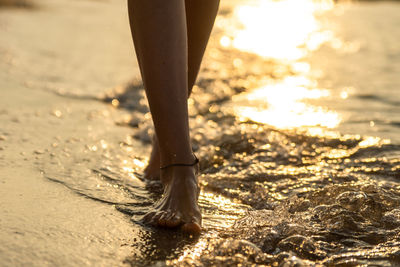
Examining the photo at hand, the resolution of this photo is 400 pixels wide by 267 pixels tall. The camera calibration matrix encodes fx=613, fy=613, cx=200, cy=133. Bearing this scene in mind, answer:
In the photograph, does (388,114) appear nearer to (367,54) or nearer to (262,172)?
(262,172)

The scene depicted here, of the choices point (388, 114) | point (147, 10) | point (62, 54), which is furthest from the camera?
point (62, 54)

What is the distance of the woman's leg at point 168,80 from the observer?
1.64 meters

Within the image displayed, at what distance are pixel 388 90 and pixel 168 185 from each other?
86.3 inches

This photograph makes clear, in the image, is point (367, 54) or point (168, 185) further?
point (367, 54)

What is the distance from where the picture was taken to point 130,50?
16.1 ft

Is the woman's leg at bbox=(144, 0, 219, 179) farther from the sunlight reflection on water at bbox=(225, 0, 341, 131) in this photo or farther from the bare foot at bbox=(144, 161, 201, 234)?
the sunlight reflection on water at bbox=(225, 0, 341, 131)

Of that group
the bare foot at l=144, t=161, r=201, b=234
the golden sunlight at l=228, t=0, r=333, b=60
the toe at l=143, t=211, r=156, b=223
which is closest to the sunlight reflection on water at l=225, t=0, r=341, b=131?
the golden sunlight at l=228, t=0, r=333, b=60

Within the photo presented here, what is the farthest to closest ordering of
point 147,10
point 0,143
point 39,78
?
1. point 39,78
2. point 0,143
3. point 147,10

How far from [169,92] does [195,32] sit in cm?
55

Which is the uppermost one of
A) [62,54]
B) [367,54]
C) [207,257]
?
[367,54]

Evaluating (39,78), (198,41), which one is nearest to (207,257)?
(198,41)

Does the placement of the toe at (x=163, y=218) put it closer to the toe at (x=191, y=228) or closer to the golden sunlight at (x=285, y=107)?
the toe at (x=191, y=228)

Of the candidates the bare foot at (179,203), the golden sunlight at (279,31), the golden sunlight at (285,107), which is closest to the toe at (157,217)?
the bare foot at (179,203)

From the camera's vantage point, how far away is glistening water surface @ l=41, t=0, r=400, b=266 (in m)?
1.49
